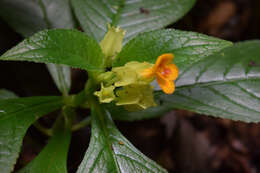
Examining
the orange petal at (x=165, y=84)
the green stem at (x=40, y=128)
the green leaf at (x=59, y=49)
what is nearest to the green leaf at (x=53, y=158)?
the green stem at (x=40, y=128)

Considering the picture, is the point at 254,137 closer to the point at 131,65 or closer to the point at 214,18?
the point at 214,18

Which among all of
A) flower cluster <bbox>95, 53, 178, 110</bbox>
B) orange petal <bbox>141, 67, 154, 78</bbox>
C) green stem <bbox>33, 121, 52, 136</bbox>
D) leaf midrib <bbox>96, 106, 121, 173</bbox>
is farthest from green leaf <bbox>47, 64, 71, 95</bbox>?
orange petal <bbox>141, 67, 154, 78</bbox>

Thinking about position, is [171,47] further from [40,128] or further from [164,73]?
[40,128]

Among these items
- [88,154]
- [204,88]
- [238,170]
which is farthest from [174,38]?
[238,170]

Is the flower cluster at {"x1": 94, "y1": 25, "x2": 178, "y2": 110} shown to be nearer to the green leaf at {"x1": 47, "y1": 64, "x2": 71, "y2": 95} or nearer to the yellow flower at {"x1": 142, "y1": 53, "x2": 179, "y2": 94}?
the yellow flower at {"x1": 142, "y1": 53, "x2": 179, "y2": 94}

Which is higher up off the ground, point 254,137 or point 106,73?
point 106,73

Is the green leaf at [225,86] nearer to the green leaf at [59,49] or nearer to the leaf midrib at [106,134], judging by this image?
the leaf midrib at [106,134]

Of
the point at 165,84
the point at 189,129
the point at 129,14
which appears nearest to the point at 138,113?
the point at 129,14
